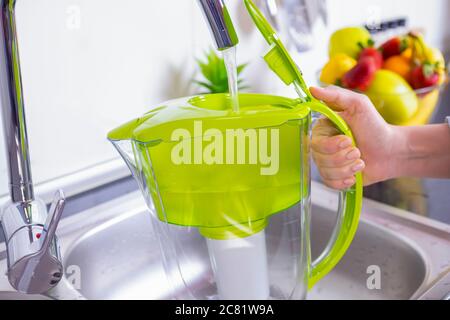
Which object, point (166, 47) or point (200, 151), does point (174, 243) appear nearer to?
point (200, 151)

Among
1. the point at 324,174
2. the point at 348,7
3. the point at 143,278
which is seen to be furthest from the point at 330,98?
the point at 348,7

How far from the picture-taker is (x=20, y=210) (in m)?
0.52

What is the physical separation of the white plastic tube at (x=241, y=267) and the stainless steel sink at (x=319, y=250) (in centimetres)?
22

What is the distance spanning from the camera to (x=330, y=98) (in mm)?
569

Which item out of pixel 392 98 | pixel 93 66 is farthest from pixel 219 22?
pixel 392 98

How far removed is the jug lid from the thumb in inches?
3.3

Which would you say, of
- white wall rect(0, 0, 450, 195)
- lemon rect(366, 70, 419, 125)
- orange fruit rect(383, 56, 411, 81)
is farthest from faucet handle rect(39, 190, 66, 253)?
orange fruit rect(383, 56, 411, 81)

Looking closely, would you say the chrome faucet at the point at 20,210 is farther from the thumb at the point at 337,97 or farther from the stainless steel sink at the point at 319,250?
the thumb at the point at 337,97

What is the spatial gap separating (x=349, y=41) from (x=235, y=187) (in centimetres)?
61

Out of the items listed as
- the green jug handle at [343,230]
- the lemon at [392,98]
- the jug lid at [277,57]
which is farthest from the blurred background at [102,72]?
the jug lid at [277,57]

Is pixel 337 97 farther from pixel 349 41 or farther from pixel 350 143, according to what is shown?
pixel 349 41

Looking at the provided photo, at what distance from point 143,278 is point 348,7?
30.7 inches

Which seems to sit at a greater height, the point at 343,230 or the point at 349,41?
the point at 349,41

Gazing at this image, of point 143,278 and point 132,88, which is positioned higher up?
point 132,88
